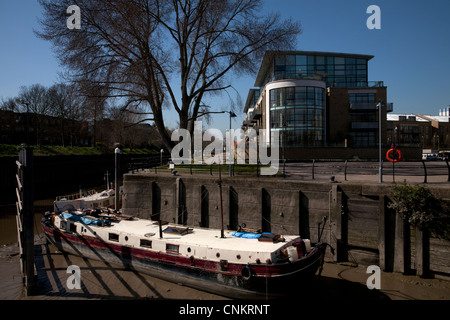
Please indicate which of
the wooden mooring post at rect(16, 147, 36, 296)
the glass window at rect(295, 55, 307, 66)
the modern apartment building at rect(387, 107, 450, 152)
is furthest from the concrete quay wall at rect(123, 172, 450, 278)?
the modern apartment building at rect(387, 107, 450, 152)

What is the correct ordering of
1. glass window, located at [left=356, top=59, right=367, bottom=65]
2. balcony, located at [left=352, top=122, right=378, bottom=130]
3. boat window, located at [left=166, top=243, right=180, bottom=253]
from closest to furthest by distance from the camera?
boat window, located at [left=166, top=243, right=180, bottom=253] < balcony, located at [left=352, top=122, right=378, bottom=130] < glass window, located at [left=356, top=59, right=367, bottom=65]

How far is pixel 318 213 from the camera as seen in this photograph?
46.4 ft

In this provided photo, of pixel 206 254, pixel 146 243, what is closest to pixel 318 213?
pixel 206 254

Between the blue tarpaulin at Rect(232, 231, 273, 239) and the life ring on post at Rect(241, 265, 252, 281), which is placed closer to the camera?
the life ring on post at Rect(241, 265, 252, 281)

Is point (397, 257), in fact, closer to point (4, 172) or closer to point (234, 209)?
point (234, 209)

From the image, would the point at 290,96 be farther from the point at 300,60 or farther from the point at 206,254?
the point at 206,254

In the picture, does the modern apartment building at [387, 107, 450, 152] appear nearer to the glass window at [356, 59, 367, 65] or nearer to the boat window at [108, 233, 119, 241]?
the glass window at [356, 59, 367, 65]

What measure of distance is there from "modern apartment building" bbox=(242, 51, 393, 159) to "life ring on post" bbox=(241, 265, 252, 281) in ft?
76.3

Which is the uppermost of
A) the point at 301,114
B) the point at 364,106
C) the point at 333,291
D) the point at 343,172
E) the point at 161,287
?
the point at 364,106

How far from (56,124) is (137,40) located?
55.7 m

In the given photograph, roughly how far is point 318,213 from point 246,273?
5304 millimetres

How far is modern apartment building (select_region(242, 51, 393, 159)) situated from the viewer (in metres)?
37.8

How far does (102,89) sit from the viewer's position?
20.7 m

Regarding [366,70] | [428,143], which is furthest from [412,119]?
[366,70]
